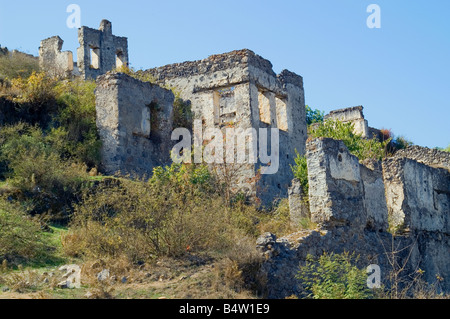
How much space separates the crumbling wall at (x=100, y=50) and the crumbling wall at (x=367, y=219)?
61.6 feet

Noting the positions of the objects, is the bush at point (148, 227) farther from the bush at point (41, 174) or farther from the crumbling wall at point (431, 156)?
the crumbling wall at point (431, 156)

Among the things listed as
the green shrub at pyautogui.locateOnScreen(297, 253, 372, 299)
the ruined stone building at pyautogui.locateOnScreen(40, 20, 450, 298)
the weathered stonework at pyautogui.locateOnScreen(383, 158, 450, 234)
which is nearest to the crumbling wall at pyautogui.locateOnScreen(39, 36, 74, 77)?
the ruined stone building at pyautogui.locateOnScreen(40, 20, 450, 298)

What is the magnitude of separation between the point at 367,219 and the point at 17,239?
5846 mm

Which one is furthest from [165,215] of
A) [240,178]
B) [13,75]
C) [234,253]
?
[13,75]

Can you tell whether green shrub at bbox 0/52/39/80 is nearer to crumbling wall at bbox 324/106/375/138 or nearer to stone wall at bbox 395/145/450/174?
crumbling wall at bbox 324/106/375/138

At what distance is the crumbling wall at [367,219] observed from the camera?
10523 mm

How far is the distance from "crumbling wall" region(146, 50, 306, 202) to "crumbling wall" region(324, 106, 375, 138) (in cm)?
907

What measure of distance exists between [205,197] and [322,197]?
349 centimetres

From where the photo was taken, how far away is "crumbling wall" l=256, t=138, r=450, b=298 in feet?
34.5

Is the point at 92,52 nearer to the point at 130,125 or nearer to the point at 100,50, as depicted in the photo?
the point at 100,50

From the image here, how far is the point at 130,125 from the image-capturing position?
55.4 feet

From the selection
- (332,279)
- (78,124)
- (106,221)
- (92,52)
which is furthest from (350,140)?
(92,52)
